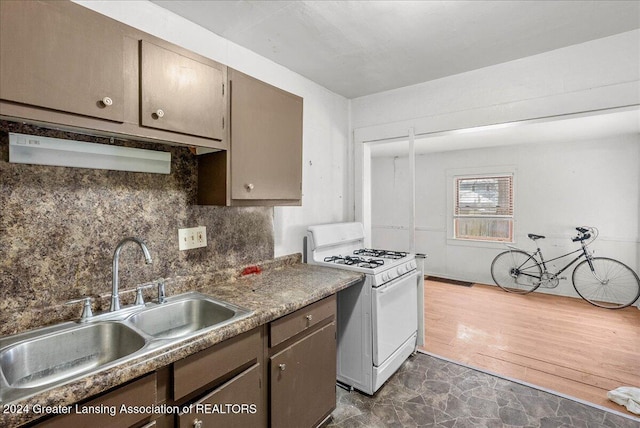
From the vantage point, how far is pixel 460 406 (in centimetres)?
205

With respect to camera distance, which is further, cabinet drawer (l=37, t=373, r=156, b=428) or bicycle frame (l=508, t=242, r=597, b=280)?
bicycle frame (l=508, t=242, r=597, b=280)

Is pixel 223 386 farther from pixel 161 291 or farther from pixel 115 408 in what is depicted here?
pixel 161 291

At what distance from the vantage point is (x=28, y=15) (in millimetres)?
995

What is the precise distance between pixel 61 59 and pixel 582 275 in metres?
5.99

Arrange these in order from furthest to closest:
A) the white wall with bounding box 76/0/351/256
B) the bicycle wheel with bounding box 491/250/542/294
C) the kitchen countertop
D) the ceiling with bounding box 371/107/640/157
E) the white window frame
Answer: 1. the white window frame
2. the bicycle wheel with bounding box 491/250/542/294
3. the ceiling with bounding box 371/107/640/157
4. the white wall with bounding box 76/0/351/256
5. the kitchen countertop

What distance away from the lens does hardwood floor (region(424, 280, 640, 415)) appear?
2395mm

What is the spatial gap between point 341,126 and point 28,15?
7.84 feet

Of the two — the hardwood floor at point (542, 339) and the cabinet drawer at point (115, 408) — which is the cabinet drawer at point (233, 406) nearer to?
the cabinet drawer at point (115, 408)

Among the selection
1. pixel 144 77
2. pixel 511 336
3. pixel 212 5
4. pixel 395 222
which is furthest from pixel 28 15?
Result: pixel 395 222

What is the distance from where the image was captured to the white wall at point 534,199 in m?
4.26

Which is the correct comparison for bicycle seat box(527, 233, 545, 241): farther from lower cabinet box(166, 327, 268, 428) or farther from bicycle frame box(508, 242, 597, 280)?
lower cabinet box(166, 327, 268, 428)

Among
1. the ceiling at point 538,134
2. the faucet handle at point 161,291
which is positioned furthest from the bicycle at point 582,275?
the faucet handle at point 161,291

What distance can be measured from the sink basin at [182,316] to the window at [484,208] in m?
4.88

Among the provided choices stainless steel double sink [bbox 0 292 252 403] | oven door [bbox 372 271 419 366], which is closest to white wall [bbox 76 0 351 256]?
oven door [bbox 372 271 419 366]
